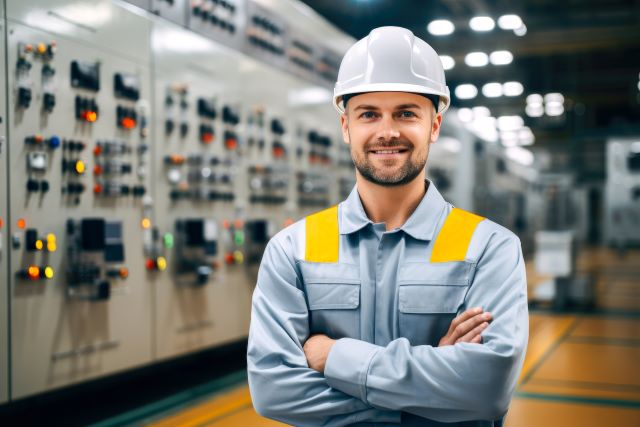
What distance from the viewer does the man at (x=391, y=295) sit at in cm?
178

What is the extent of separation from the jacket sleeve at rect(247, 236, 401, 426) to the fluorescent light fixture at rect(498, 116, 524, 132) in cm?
1984

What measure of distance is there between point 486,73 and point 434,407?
15.6 meters

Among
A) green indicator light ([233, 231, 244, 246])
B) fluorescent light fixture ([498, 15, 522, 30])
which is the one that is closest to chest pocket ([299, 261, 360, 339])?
green indicator light ([233, 231, 244, 246])

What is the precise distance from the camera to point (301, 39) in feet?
25.7

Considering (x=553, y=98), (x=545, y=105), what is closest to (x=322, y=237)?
(x=553, y=98)

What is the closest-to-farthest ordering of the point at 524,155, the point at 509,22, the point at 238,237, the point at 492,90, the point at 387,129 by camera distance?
the point at 387,129, the point at 238,237, the point at 509,22, the point at 492,90, the point at 524,155

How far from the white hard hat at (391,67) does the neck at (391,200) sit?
0.85ft

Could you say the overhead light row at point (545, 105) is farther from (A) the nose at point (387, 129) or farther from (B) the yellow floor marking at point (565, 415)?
(A) the nose at point (387, 129)

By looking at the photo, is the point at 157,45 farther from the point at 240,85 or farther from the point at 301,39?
the point at 301,39

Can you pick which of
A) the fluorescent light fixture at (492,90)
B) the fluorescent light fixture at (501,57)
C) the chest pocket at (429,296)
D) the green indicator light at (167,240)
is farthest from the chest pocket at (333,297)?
the fluorescent light fixture at (492,90)

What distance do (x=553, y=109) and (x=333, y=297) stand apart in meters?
19.2

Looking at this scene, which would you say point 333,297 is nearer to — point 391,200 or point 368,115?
point 391,200

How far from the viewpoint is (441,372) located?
177 centimetres

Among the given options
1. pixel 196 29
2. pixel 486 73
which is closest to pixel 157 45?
pixel 196 29
